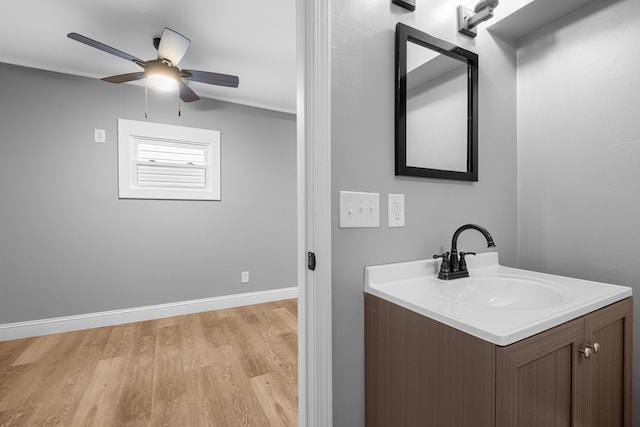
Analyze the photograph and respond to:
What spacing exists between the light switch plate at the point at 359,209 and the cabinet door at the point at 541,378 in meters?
0.52

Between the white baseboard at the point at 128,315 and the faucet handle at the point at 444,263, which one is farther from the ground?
the faucet handle at the point at 444,263

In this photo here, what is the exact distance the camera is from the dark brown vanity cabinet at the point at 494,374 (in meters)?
0.59

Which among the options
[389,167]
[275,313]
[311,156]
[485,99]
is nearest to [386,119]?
[389,167]

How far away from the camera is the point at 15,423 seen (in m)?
1.43

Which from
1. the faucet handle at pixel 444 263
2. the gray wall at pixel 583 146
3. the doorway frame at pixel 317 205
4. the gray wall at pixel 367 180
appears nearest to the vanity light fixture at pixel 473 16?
the gray wall at pixel 367 180

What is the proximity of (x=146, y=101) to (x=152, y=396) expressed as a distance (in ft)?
8.09

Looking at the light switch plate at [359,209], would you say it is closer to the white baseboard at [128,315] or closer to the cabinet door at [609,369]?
the cabinet door at [609,369]

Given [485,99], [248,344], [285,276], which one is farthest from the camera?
[285,276]

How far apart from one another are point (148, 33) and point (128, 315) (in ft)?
8.30

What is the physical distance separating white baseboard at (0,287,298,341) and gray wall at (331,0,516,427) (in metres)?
2.54

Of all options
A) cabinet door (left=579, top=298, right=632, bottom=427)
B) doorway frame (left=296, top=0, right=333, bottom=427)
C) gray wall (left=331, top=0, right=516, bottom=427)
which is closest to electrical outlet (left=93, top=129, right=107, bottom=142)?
doorway frame (left=296, top=0, right=333, bottom=427)

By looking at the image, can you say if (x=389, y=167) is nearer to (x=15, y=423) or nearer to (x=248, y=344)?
(x=248, y=344)

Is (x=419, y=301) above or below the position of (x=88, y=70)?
below

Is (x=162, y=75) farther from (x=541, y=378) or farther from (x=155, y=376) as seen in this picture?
(x=541, y=378)
